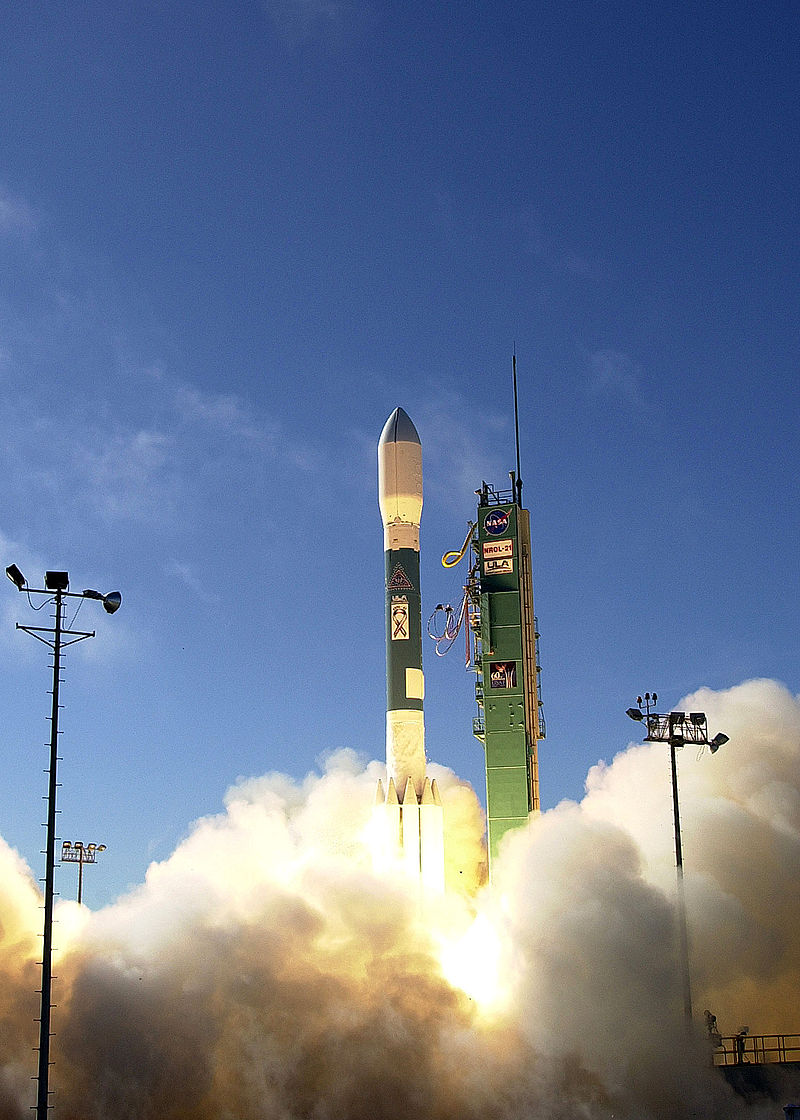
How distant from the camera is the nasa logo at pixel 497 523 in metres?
49.3

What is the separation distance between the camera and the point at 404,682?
46.2 m

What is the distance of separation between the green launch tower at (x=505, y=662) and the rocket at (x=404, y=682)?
245 cm

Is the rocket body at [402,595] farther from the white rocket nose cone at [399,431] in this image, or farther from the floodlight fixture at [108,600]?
the floodlight fixture at [108,600]

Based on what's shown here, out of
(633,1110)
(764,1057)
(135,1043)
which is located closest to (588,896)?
(633,1110)

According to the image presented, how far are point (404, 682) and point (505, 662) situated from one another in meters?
3.97

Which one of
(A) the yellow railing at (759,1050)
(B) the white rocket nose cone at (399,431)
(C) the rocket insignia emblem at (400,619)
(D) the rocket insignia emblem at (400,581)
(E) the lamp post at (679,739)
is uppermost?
(B) the white rocket nose cone at (399,431)

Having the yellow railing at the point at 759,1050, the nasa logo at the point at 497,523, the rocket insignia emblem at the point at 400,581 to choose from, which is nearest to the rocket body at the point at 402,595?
the rocket insignia emblem at the point at 400,581

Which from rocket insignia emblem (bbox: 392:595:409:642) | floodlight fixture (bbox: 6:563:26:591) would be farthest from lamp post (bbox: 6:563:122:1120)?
rocket insignia emblem (bbox: 392:595:409:642)

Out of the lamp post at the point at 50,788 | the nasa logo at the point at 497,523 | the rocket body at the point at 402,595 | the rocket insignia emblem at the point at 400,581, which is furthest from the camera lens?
the nasa logo at the point at 497,523

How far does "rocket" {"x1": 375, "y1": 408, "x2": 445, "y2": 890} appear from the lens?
147 feet

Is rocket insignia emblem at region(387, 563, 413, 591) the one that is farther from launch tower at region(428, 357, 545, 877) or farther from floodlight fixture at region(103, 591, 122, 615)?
floodlight fixture at region(103, 591, 122, 615)

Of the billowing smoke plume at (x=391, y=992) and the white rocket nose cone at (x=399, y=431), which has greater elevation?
the white rocket nose cone at (x=399, y=431)

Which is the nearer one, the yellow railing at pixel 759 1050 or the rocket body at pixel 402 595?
the yellow railing at pixel 759 1050

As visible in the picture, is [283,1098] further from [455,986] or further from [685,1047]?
[685,1047]
